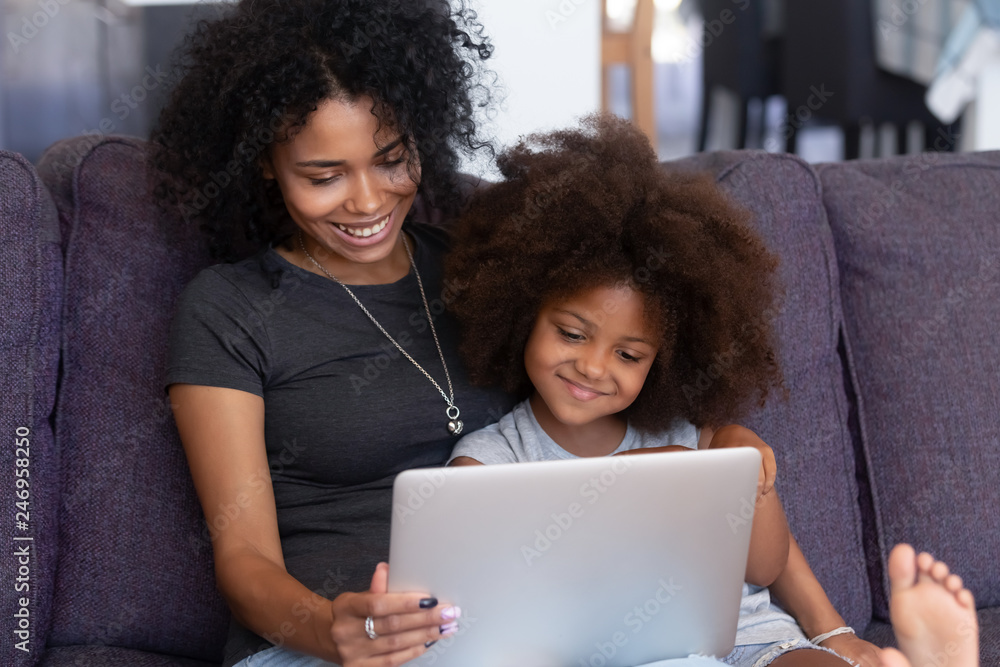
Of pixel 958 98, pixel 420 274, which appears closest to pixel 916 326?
pixel 420 274

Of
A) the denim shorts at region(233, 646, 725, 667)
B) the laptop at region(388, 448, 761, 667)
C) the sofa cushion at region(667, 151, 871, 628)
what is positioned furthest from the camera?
the sofa cushion at region(667, 151, 871, 628)

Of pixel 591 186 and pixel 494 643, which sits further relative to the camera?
pixel 591 186

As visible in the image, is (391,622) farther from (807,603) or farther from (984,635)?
(984,635)

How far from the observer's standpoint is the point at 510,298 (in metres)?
1.26

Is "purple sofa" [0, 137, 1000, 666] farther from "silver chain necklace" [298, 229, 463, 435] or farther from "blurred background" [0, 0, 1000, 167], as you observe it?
"blurred background" [0, 0, 1000, 167]

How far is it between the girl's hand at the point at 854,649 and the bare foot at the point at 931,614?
0.48 ft

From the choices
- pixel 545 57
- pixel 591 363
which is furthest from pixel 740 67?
pixel 591 363

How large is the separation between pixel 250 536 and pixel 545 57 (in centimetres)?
199

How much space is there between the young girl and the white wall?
1.45 m

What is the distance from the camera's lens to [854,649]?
1154 millimetres

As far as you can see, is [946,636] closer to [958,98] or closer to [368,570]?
[368,570]

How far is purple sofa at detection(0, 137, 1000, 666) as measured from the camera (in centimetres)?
127

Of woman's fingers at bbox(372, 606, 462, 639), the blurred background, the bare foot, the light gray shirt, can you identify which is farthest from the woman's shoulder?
the blurred background

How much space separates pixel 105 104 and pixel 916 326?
3.03 metres
